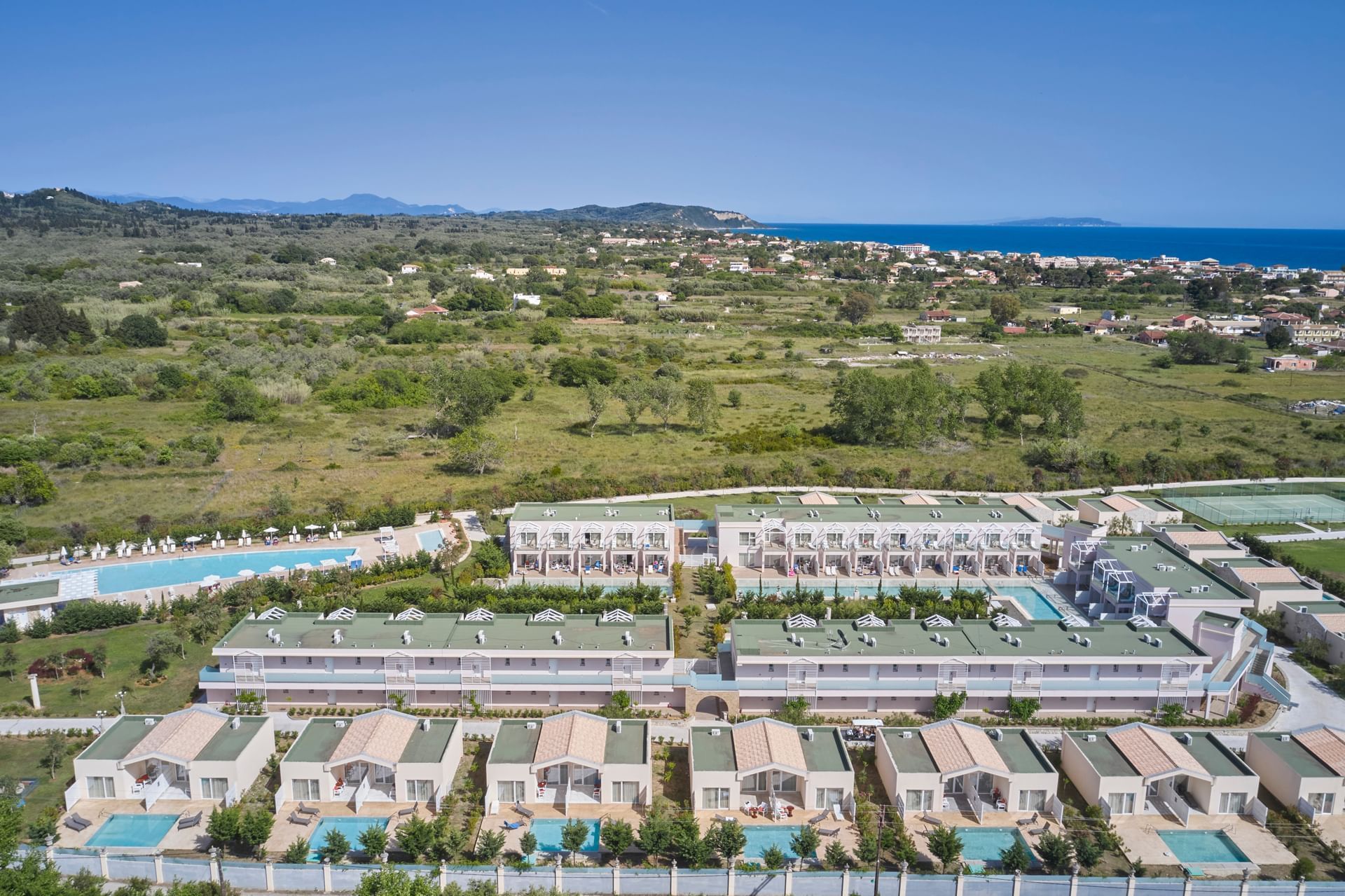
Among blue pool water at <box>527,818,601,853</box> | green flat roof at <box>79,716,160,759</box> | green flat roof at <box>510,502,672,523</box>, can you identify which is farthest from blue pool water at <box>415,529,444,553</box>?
blue pool water at <box>527,818,601,853</box>

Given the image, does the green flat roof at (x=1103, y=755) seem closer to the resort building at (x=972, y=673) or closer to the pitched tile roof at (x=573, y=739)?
the resort building at (x=972, y=673)

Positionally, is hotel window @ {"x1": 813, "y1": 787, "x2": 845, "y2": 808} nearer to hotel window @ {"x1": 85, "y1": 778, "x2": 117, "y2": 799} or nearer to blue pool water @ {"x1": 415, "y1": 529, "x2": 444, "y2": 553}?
hotel window @ {"x1": 85, "y1": 778, "x2": 117, "y2": 799}

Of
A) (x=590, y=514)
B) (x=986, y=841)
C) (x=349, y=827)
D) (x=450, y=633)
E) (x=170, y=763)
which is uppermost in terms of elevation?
(x=590, y=514)

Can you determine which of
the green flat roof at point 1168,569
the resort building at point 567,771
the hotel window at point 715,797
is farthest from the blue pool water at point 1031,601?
the resort building at point 567,771

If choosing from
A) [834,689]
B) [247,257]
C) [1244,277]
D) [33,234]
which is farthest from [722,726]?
[33,234]

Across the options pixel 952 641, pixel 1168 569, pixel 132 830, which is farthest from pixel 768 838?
pixel 1168 569

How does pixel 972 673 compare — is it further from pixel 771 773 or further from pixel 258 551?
pixel 258 551
